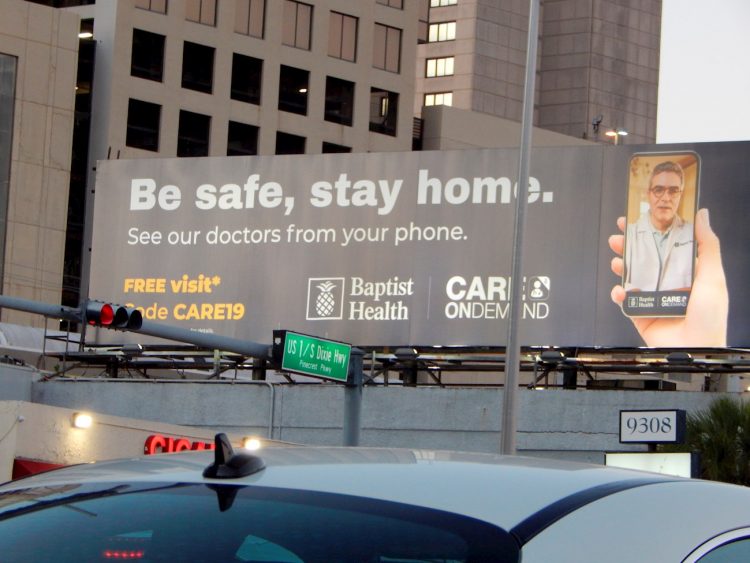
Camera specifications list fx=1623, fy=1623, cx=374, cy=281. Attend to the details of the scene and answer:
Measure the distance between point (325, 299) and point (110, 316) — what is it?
1614 cm

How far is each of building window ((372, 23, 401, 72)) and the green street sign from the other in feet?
158

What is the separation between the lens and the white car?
2.83 meters

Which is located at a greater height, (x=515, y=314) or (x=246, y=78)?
(x=246, y=78)

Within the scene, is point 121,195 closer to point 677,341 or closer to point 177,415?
point 177,415

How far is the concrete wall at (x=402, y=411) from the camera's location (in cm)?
3030

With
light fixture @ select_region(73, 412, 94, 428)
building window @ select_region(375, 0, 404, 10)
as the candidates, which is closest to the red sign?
light fixture @ select_region(73, 412, 94, 428)

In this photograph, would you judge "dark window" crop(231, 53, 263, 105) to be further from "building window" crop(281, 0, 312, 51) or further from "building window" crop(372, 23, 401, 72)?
"building window" crop(372, 23, 401, 72)

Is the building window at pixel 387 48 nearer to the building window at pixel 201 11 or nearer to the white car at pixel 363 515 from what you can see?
the building window at pixel 201 11

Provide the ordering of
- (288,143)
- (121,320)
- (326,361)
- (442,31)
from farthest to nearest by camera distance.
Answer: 1. (442,31)
2. (288,143)
3. (326,361)
4. (121,320)

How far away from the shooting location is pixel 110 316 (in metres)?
17.8

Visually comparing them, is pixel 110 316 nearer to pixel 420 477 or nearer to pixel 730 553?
pixel 420 477

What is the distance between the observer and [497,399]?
31.3 metres

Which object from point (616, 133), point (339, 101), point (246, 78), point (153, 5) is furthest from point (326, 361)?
point (616, 133)

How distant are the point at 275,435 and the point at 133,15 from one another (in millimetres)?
33548
